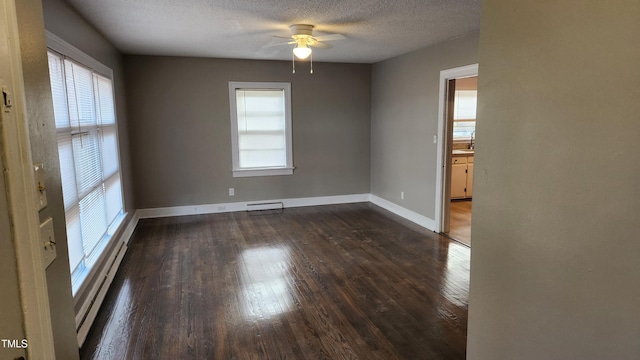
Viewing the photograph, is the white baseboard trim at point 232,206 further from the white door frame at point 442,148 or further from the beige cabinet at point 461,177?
the white door frame at point 442,148

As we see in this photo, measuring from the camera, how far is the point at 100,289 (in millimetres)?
3158

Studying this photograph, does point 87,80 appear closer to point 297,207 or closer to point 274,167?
point 274,167

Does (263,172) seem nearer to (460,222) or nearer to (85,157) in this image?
(460,222)

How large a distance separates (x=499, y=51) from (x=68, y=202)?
2.75m

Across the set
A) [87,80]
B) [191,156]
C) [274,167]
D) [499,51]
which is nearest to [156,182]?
[191,156]

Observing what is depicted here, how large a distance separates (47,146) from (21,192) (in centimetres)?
34

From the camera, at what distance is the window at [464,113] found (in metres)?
7.48

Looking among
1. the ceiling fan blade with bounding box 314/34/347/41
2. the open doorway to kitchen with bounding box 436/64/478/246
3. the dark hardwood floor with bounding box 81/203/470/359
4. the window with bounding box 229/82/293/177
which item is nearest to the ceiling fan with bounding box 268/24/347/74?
the ceiling fan blade with bounding box 314/34/347/41

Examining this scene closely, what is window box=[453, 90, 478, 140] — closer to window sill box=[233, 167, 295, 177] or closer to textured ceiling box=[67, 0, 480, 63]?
textured ceiling box=[67, 0, 480, 63]

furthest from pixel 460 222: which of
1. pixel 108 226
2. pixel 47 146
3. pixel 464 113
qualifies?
pixel 47 146

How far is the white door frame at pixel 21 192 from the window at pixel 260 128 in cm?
527

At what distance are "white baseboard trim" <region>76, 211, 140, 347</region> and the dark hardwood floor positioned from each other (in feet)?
0.22

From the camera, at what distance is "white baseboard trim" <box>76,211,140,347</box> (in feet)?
8.52

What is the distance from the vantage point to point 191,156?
5984 millimetres
